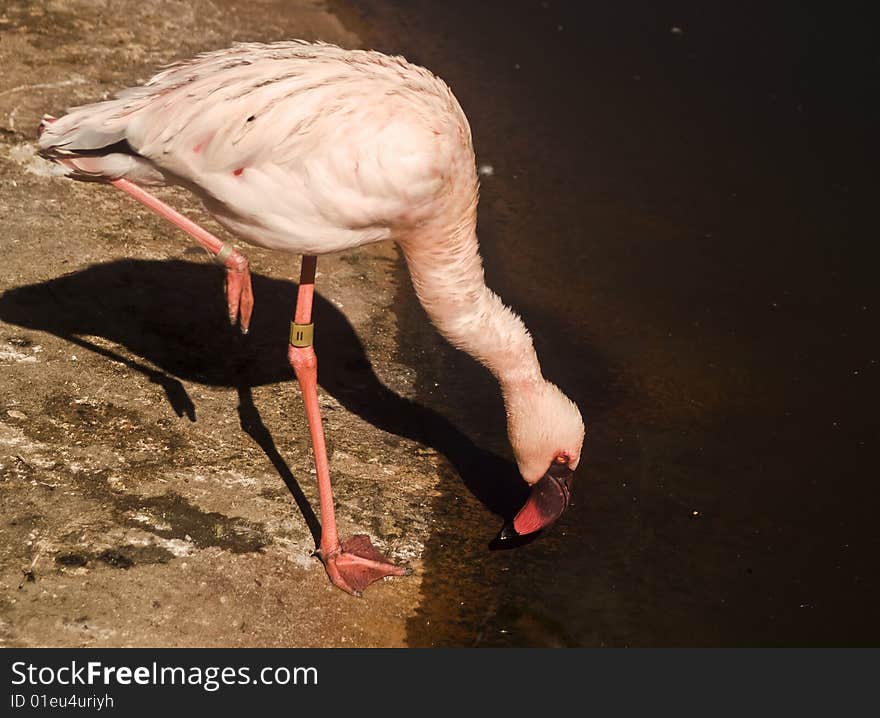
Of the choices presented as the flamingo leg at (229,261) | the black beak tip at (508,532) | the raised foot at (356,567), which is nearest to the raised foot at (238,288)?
the flamingo leg at (229,261)

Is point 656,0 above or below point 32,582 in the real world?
above

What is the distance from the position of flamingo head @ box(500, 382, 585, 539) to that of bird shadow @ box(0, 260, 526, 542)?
456mm

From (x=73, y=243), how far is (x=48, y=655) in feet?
9.28

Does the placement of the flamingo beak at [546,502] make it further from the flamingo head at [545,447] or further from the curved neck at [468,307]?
the curved neck at [468,307]

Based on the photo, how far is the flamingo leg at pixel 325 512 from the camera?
4.79m

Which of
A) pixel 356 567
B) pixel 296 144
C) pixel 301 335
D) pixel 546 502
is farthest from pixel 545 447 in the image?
pixel 296 144

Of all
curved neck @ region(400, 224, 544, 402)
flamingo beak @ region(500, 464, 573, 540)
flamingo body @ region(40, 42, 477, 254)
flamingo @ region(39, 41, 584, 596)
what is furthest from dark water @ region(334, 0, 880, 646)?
flamingo body @ region(40, 42, 477, 254)

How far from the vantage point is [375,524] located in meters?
5.17

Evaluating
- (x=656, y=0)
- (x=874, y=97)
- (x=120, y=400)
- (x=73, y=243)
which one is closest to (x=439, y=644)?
(x=120, y=400)

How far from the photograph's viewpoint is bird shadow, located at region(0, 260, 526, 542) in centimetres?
559

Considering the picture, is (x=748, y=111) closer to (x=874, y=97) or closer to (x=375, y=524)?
(x=874, y=97)

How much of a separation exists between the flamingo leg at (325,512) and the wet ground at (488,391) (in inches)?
3.4

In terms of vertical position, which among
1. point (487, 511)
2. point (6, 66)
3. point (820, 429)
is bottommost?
point (6, 66)

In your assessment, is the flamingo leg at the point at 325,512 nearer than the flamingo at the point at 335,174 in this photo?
No
